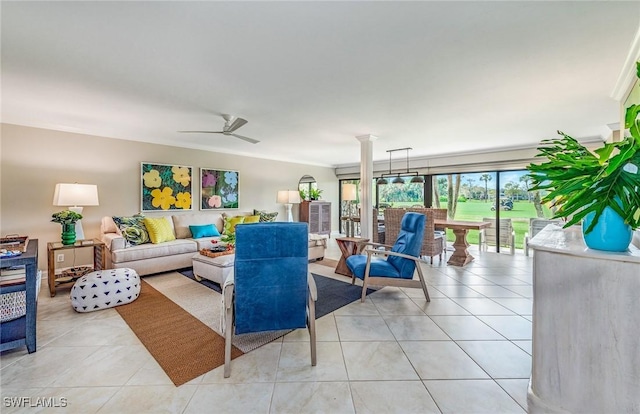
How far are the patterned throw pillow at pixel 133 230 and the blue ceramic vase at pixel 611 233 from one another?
193 inches

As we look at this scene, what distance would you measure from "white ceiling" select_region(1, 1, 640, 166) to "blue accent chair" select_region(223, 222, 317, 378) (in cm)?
137

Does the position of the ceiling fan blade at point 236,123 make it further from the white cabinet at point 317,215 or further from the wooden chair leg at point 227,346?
the white cabinet at point 317,215

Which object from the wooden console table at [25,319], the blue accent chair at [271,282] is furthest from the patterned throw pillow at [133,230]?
the blue accent chair at [271,282]

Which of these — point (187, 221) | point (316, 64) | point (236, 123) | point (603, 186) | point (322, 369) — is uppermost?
point (316, 64)

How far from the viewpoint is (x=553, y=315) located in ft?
4.58

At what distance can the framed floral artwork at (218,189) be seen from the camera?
5.78 metres

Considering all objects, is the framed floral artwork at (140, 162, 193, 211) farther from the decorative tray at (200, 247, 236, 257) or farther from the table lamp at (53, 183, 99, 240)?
the decorative tray at (200, 247, 236, 257)

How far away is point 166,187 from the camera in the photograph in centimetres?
523

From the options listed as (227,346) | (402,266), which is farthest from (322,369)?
(402,266)

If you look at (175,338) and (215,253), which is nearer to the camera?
(175,338)

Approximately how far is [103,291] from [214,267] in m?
1.14

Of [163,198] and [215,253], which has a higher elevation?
[163,198]

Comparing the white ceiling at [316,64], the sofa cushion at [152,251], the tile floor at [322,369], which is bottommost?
the tile floor at [322,369]

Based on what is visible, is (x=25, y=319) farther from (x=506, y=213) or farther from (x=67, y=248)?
(x=506, y=213)
